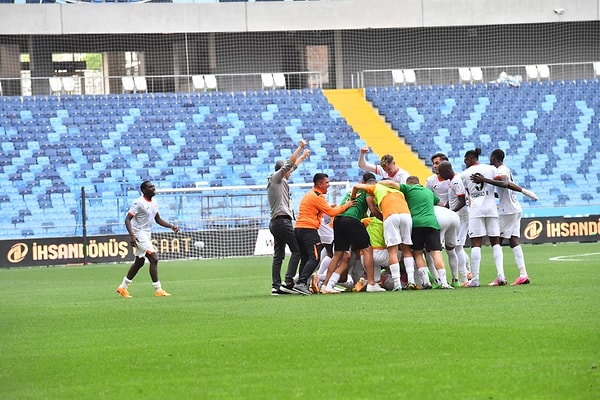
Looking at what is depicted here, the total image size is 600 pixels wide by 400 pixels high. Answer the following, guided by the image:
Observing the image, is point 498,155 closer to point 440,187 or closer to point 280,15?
point 440,187

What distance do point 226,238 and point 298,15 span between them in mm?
15847

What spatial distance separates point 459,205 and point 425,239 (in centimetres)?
98

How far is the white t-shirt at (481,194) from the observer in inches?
723

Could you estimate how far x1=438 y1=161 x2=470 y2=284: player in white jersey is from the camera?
18.6m

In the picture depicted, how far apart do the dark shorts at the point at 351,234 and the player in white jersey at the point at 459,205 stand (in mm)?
1621

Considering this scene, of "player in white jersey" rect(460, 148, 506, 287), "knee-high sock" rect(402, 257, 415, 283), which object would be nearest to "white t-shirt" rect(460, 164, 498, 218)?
"player in white jersey" rect(460, 148, 506, 287)

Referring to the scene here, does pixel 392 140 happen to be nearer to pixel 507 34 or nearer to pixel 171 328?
pixel 507 34

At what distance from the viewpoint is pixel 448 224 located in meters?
18.7

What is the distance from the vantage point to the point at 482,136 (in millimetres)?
46406

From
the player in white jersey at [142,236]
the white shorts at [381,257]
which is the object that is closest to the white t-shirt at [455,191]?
the white shorts at [381,257]

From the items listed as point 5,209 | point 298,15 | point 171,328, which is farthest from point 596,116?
point 171,328

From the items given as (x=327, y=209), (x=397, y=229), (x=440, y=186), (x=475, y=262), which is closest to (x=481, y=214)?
(x=475, y=262)

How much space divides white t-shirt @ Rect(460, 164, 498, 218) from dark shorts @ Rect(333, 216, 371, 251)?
182cm

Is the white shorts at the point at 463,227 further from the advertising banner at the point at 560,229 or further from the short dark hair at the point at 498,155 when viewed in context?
the advertising banner at the point at 560,229
